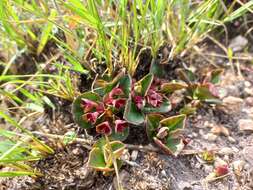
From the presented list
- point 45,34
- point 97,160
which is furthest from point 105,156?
point 45,34

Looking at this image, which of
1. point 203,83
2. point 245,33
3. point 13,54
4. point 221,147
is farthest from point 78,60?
point 245,33

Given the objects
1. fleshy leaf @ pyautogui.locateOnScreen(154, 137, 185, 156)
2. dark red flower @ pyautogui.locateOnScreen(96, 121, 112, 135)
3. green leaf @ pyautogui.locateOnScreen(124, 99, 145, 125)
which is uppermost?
green leaf @ pyautogui.locateOnScreen(124, 99, 145, 125)

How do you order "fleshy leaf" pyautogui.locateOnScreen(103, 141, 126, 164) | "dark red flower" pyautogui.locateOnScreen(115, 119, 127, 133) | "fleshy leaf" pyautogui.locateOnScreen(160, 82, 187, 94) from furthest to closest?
"fleshy leaf" pyautogui.locateOnScreen(160, 82, 187, 94) < "dark red flower" pyautogui.locateOnScreen(115, 119, 127, 133) < "fleshy leaf" pyautogui.locateOnScreen(103, 141, 126, 164)

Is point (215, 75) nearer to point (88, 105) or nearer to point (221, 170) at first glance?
point (221, 170)

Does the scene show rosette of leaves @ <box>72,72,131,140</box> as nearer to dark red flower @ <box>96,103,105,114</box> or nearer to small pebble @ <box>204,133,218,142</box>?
dark red flower @ <box>96,103,105,114</box>

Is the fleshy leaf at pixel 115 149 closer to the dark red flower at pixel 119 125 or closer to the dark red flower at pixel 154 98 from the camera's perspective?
the dark red flower at pixel 119 125

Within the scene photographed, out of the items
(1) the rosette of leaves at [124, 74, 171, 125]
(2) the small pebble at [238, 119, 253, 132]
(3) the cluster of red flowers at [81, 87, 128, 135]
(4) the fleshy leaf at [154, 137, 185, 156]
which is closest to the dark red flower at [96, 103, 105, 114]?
(3) the cluster of red flowers at [81, 87, 128, 135]

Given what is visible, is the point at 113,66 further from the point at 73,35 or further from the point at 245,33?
the point at 245,33
